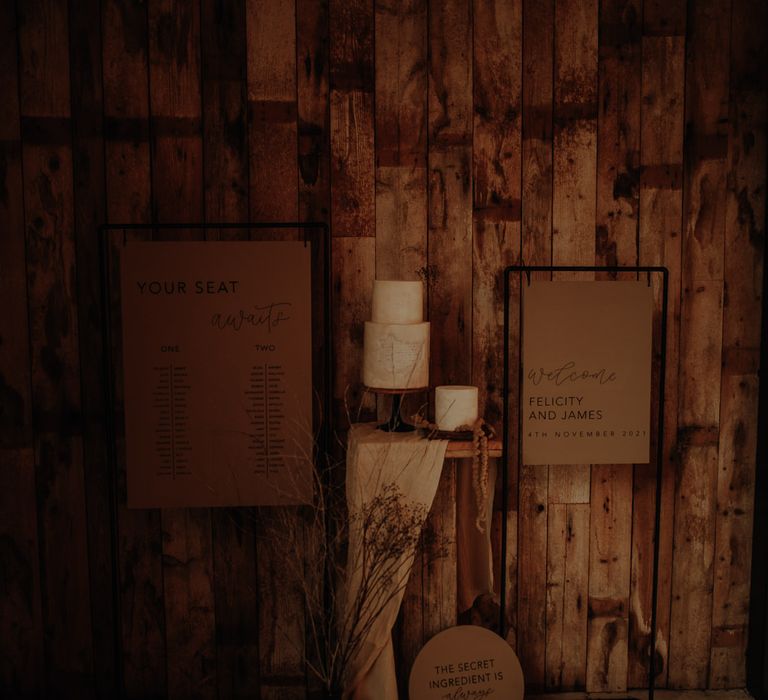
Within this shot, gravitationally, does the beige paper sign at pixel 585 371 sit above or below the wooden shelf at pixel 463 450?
above

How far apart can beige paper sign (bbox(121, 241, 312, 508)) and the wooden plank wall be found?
16 cm

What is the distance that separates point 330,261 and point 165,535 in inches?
39.4

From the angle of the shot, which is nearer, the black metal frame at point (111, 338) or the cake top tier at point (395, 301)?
the cake top tier at point (395, 301)

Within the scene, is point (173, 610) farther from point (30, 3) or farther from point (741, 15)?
point (741, 15)

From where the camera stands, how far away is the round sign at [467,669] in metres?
2.09

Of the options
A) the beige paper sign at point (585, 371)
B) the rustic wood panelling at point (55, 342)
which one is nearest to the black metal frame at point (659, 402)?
the beige paper sign at point (585, 371)

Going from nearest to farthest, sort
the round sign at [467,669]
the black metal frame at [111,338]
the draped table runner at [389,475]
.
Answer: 1. the draped table runner at [389,475]
2. the black metal frame at [111,338]
3. the round sign at [467,669]

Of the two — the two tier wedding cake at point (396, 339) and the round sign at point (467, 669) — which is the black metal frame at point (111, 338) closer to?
the two tier wedding cake at point (396, 339)

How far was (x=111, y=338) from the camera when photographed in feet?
6.93

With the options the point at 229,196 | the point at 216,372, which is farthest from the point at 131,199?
the point at 216,372

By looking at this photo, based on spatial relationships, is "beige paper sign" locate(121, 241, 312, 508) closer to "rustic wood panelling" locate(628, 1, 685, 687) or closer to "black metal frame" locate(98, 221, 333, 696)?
"black metal frame" locate(98, 221, 333, 696)

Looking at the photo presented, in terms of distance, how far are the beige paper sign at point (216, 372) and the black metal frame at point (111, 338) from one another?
54 mm

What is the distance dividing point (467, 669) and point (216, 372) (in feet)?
3.88

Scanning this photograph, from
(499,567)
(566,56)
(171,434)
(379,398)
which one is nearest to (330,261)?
(379,398)
